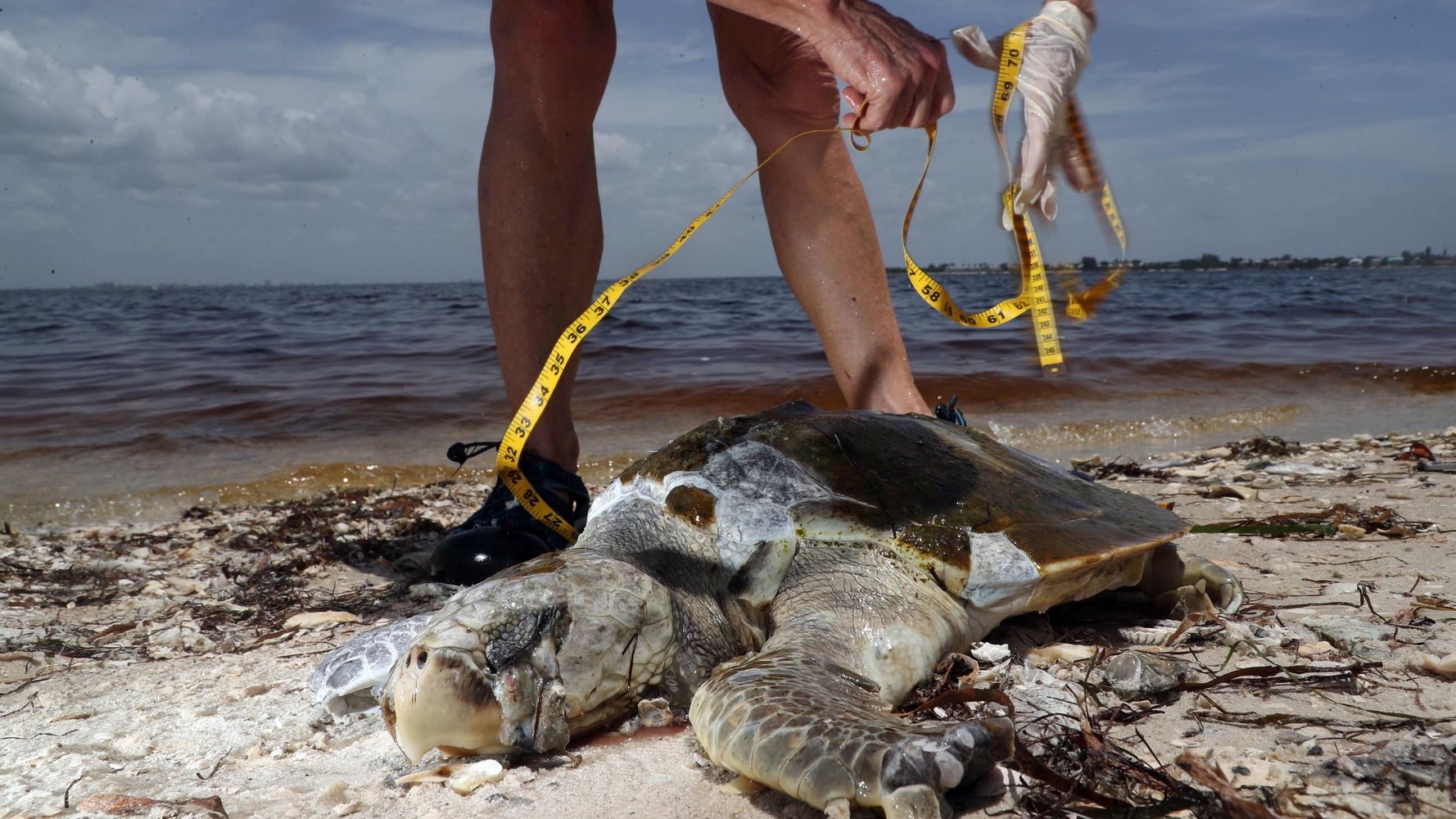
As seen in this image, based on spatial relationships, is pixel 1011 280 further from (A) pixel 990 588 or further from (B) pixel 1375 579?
(B) pixel 1375 579

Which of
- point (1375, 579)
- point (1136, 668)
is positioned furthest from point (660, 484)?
point (1375, 579)

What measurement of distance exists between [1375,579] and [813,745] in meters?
2.05

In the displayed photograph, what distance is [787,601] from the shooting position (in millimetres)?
2033

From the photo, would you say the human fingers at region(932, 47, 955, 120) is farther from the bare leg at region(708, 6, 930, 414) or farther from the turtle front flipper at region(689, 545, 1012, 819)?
the bare leg at region(708, 6, 930, 414)

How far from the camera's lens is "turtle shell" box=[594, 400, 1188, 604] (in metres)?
2.06

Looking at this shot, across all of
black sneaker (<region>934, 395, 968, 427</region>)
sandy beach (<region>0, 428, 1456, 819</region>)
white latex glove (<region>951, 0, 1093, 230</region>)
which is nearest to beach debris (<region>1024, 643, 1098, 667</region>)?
sandy beach (<region>0, 428, 1456, 819</region>)

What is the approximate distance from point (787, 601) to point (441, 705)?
78cm

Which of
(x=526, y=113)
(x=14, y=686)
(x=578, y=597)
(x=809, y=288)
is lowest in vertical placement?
(x=14, y=686)

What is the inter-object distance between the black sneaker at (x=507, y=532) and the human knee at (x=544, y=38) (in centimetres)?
128

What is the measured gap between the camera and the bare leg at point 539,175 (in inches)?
118

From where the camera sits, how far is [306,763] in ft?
5.76

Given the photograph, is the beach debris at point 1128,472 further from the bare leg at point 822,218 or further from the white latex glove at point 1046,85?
the white latex glove at point 1046,85

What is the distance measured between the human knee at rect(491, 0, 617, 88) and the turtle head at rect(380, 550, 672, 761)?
1.85 meters

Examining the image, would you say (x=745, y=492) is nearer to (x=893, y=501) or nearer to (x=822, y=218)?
(x=893, y=501)
